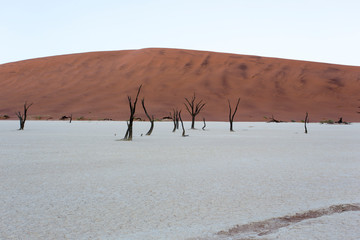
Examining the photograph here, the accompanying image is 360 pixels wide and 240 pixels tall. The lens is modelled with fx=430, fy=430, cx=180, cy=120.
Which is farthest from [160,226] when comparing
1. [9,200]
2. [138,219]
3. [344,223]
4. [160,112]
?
[160,112]

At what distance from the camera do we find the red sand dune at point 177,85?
161 ft

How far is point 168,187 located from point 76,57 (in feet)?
221

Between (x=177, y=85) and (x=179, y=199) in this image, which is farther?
(x=177, y=85)

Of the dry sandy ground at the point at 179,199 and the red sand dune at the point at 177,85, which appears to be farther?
the red sand dune at the point at 177,85

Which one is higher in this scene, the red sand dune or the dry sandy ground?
the red sand dune

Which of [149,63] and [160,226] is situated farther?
[149,63]

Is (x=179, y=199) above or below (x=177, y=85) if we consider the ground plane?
below

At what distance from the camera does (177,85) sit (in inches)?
2222

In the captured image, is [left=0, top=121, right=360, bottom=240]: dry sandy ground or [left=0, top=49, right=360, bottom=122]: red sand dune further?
[left=0, top=49, right=360, bottom=122]: red sand dune

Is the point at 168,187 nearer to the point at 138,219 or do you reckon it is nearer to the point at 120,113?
the point at 138,219

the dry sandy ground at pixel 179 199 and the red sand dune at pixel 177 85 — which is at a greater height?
the red sand dune at pixel 177 85

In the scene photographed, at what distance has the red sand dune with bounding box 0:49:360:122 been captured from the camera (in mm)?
49031

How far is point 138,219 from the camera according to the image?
12.6ft

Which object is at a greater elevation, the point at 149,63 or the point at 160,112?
the point at 149,63
